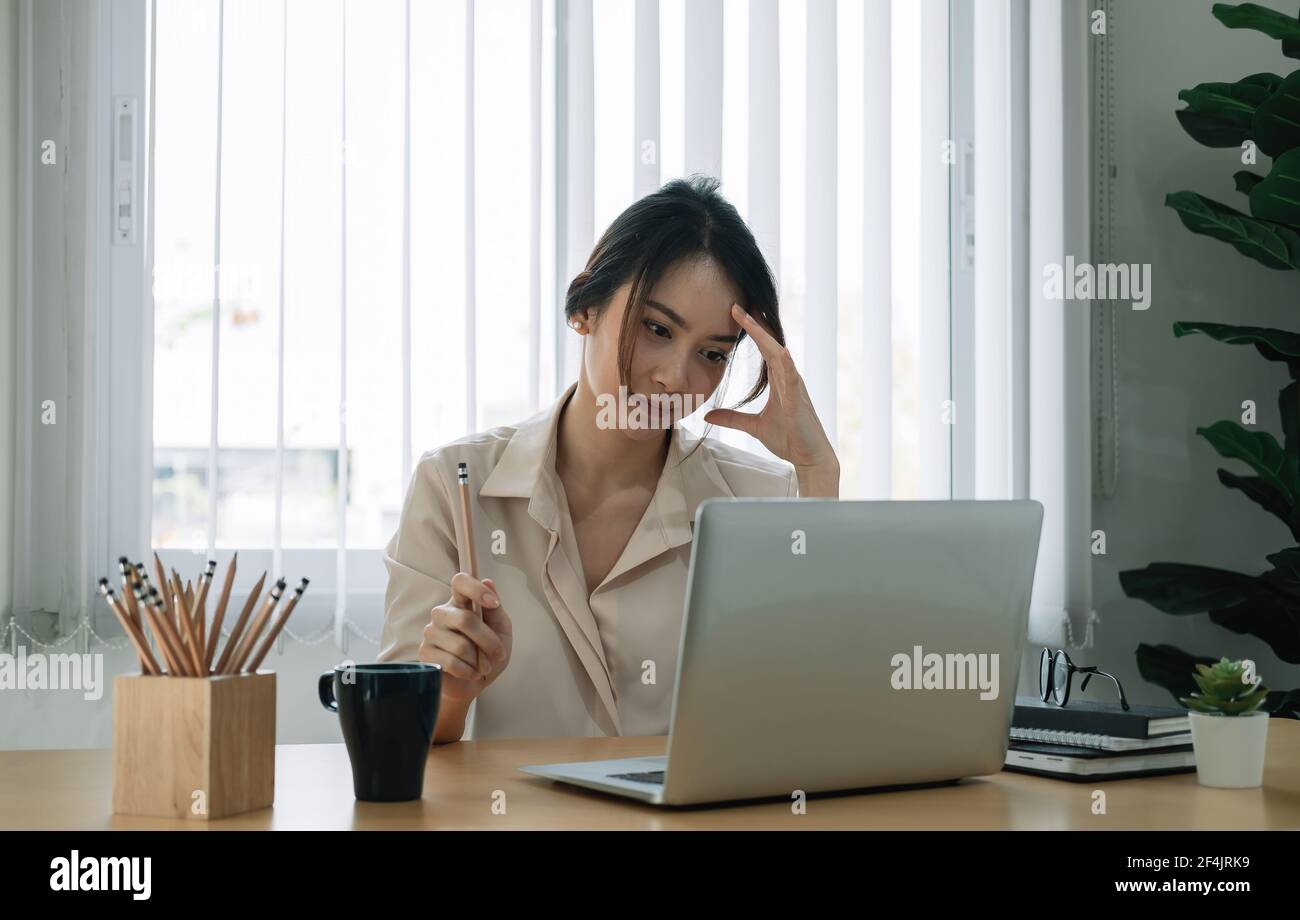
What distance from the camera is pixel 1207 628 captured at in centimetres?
253

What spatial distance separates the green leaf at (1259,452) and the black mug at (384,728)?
1809 mm

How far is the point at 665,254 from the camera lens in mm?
1565

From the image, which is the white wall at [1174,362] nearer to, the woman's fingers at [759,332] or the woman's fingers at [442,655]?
the woman's fingers at [759,332]

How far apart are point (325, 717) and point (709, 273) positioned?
1083mm

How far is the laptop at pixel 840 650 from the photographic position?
79 centimetres

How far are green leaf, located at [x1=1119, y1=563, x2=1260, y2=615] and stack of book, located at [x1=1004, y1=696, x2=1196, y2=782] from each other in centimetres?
130

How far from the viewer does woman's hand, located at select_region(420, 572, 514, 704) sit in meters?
1.10

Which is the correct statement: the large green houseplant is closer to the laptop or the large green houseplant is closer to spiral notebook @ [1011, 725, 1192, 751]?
spiral notebook @ [1011, 725, 1192, 751]

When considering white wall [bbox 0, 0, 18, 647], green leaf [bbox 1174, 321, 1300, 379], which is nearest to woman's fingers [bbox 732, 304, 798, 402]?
green leaf [bbox 1174, 321, 1300, 379]

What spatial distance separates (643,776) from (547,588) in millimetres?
679

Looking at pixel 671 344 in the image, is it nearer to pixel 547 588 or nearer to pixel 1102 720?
pixel 547 588

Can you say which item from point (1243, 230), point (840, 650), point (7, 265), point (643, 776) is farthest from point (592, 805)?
point (1243, 230)
